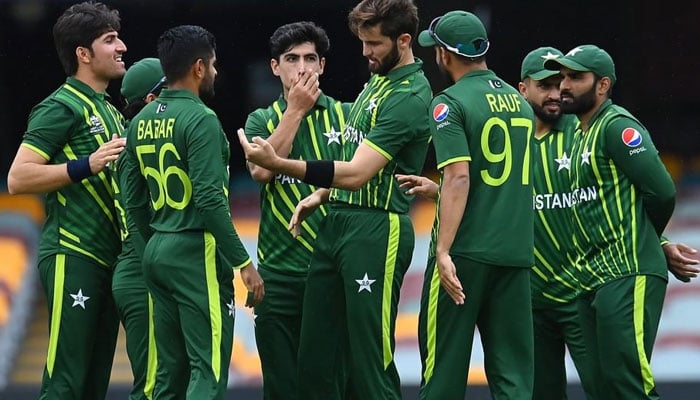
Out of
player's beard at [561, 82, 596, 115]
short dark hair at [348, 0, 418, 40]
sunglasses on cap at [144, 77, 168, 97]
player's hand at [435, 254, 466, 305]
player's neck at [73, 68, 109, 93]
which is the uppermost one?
short dark hair at [348, 0, 418, 40]

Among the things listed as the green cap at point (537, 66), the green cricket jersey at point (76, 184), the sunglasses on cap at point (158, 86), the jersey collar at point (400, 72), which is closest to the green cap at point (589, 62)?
the green cap at point (537, 66)

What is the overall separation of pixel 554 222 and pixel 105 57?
8.09 ft

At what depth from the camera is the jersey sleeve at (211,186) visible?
7.00 meters

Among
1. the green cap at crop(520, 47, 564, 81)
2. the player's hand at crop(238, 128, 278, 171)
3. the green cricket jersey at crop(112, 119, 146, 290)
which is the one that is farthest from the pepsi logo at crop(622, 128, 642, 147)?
the green cricket jersey at crop(112, 119, 146, 290)

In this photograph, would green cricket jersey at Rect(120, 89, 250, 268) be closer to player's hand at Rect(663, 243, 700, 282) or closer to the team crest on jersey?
the team crest on jersey

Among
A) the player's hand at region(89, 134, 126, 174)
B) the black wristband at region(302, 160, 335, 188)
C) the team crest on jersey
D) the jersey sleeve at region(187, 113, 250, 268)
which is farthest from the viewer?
the team crest on jersey

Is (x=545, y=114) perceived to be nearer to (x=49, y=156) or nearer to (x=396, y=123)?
(x=396, y=123)

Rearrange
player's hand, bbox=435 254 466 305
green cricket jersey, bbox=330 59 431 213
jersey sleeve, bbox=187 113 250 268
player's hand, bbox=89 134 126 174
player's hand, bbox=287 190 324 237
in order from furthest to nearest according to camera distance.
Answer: player's hand, bbox=89 134 126 174
player's hand, bbox=287 190 324 237
green cricket jersey, bbox=330 59 431 213
jersey sleeve, bbox=187 113 250 268
player's hand, bbox=435 254 466 305

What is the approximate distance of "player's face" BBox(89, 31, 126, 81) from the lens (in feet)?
26.6

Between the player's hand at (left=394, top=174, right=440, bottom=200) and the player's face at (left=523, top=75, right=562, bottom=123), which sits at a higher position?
the player's face at (left=523, top=75, right=562, bottom=123)

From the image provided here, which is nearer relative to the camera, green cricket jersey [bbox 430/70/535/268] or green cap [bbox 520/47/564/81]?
green cricket jersey [bbox 430/70/535/268]

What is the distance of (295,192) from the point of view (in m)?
8.10

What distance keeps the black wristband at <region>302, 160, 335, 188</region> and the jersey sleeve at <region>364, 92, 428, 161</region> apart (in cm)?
22

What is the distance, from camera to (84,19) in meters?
8.16
